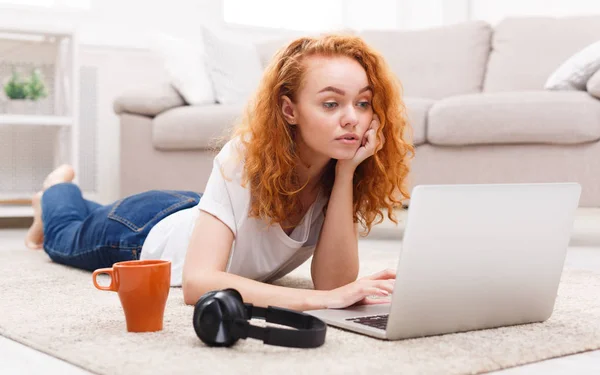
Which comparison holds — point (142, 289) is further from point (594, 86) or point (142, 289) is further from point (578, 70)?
point (578, 70)

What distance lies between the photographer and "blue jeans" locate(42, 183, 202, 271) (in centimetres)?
192

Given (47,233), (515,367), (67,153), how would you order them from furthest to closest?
(67,153), (47,233), (515,367)

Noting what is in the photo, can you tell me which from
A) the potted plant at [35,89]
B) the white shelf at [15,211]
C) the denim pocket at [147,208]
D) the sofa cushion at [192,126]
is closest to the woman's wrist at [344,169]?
the denim pocket at [147,208]

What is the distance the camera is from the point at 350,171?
1453 mm

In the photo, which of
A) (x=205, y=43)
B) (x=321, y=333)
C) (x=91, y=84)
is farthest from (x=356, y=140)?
(x=91, y=84)

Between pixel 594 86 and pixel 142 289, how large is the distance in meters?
2.12

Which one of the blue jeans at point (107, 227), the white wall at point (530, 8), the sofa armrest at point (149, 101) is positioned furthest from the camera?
the white wall at point (530, 8)

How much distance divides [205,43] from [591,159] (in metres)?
1.93

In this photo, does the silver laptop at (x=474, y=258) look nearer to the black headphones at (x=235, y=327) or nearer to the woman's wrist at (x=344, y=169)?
the black headphones at (x=235, y=327)

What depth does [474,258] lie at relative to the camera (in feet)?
3.55

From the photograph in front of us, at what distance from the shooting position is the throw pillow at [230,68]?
11.8 feet

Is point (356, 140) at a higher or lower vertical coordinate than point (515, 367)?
higher

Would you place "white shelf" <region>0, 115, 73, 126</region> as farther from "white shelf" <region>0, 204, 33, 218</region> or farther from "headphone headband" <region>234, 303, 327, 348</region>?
"headphone headband" <region>234, 303, 327, 348</region>

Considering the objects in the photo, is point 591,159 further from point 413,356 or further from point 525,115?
point 413,356
